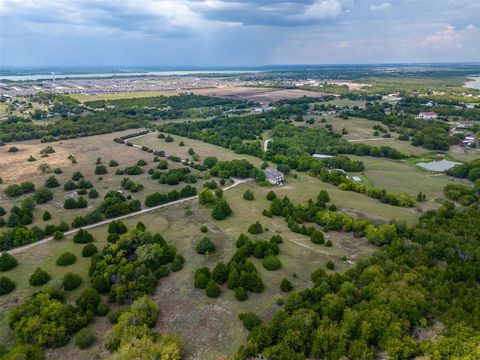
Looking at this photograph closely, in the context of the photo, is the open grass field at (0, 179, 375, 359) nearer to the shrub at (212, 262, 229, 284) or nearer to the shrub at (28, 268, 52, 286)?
the shrub at (28, 268, 52, 286)

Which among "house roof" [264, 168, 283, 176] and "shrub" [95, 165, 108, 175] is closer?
"house roof" [264, 168, 283, 176]

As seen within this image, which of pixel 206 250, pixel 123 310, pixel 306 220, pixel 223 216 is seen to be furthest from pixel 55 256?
pixel 306 220

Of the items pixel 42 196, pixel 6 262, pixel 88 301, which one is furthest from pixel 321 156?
pixel 6 262

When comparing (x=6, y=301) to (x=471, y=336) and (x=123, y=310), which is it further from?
(x=471, y=336)

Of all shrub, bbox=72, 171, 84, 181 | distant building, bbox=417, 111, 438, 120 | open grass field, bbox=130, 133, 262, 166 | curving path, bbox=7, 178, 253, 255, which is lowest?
curving path, bbox=7, 178, 253, 255

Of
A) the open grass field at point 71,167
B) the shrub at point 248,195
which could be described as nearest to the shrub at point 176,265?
the open grass field at point 71,167

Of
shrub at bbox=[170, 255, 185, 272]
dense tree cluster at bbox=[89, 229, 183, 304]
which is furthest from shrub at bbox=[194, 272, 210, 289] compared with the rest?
dense tree cluster at bbox=[89, 229, 183, 304]

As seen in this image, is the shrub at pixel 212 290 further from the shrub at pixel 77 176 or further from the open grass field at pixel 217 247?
the shrub at pixel 77 176

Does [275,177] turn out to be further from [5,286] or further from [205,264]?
[5,286]
